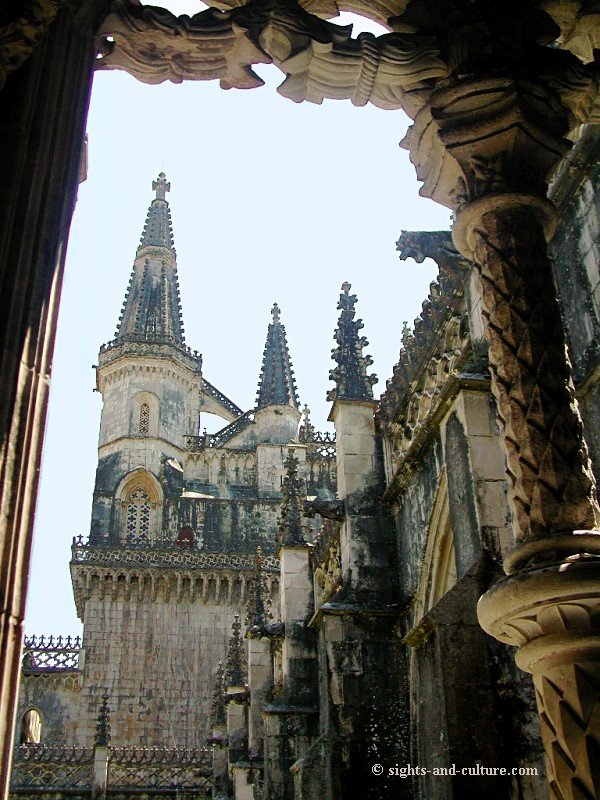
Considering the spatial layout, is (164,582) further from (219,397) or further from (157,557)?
(219,397)

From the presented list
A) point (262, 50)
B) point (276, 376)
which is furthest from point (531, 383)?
point (276, 376)

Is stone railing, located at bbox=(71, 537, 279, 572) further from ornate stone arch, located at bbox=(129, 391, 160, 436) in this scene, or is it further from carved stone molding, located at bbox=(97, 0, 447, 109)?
carved stone molding, located at bbox=(97, 0, 447, 109)

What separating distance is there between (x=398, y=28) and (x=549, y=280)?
1829mm

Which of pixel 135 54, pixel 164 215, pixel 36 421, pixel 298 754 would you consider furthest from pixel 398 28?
pixel 164 215

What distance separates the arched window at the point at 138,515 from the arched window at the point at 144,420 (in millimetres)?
2292

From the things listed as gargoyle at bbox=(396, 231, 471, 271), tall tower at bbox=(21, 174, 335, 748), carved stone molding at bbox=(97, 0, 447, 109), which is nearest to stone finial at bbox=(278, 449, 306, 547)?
gargoyle at bbox=(396, 231, 471, 271)

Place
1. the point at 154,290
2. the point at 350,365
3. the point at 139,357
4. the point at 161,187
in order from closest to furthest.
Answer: the point at 350,365, the point at 139,357, the point at 154,290, the point at 161,187

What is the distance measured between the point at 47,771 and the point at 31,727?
5.71 m

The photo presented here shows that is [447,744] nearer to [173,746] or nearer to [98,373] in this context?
[173,746]

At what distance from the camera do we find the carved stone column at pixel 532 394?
138 inches

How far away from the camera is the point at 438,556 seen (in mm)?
10336

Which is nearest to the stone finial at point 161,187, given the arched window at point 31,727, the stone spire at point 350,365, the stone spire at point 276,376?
the stone spire at point 276,376

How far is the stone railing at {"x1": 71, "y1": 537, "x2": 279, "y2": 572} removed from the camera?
35.8 meters

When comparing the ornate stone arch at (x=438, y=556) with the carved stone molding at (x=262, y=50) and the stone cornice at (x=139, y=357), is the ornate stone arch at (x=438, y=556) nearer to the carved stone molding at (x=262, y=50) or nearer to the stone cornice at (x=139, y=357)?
the carved stone molding at (x=262, y=50)
